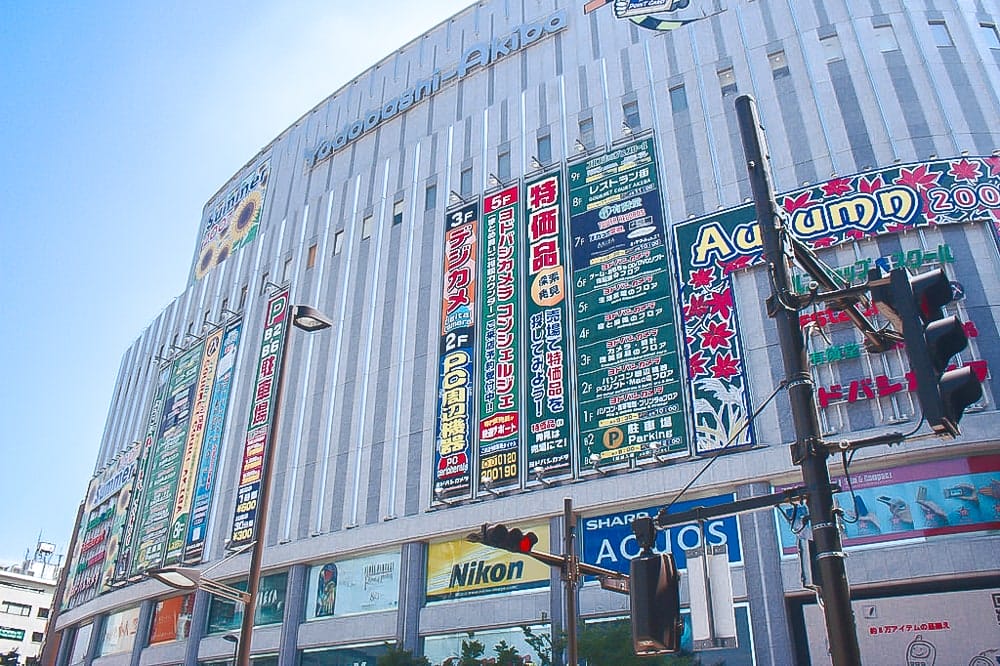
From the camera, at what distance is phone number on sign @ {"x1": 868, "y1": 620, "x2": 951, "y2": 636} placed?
66.8 feet

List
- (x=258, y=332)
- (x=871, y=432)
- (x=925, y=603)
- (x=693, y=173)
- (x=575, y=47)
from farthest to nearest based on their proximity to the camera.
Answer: (x=258, y=332)
(x=575, y=47)
(x=693, y=173)
(x=871, y=432)
(x=925, y=603)

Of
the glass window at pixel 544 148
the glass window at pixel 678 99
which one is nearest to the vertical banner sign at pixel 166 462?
the glass window at pixel 544 148

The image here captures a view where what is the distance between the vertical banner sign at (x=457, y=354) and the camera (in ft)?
101

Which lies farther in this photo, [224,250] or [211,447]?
[224,250]

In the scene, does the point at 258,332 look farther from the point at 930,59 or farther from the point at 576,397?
the point at 930,59

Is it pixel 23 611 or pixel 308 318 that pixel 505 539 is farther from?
pixel 23 611

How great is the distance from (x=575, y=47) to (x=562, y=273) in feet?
46.5

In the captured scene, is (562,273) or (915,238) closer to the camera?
(915,238)

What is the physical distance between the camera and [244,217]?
54.5 m

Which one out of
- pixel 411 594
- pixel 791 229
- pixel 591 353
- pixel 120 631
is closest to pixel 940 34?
pixel 791 229

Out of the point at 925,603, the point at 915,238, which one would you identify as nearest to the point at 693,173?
the point at 915,238

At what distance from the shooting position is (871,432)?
75.7 ft

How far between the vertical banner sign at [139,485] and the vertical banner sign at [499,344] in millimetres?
26112

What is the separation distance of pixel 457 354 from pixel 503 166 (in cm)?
1042
